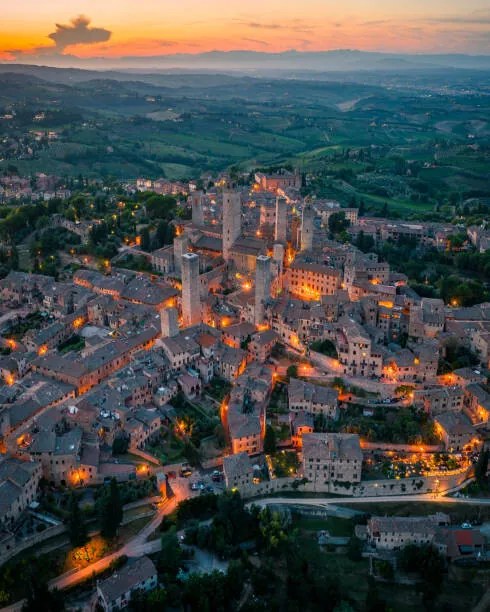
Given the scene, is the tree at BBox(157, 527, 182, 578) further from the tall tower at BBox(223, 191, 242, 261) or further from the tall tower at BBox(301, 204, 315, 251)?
the tall tower at BBox(301, 204, 315, 251)

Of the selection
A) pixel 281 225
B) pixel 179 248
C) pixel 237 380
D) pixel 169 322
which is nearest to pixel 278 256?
pixel 281 225

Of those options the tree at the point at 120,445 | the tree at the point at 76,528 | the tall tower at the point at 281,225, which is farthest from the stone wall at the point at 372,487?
the tall tower at the point at 281,225

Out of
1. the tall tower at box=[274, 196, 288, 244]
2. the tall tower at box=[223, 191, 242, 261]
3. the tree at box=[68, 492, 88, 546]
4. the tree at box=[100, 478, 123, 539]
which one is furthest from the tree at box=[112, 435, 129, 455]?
the tall tower at box=[274, 196, 288, 244]

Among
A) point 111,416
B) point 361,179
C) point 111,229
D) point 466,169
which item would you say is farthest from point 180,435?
point 466,169

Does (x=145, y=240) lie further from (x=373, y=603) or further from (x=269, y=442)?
(x=373, y=603)

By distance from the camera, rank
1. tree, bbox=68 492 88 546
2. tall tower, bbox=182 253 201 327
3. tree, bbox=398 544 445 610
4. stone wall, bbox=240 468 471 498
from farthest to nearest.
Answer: tall tower, bbox=182 253 201 327 → stone wall, bbox=240 468 471 498 → tree, bbox=68 492 88 546 → tree, bbox=398 544 445 610

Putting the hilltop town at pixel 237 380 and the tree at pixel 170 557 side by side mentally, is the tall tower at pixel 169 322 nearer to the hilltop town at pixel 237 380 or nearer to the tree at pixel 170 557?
the hilltop town at pixel 237 380
